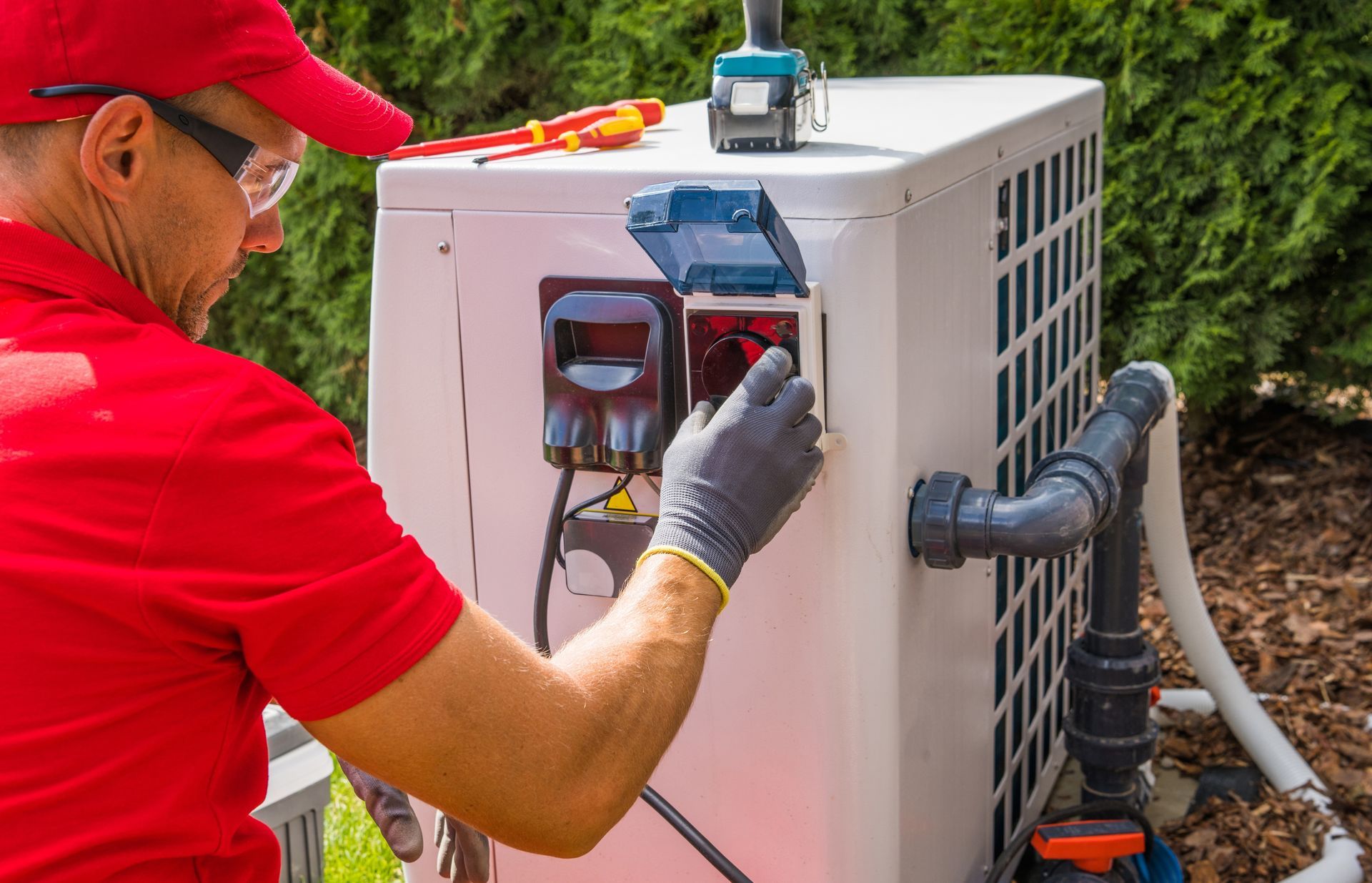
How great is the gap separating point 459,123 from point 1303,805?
3114 mm

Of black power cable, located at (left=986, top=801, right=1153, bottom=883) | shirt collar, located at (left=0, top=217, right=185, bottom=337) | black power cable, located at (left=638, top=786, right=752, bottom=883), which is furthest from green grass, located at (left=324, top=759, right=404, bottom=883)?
shirt collar, located at (left=0, top=217, right=185, bottom=337)

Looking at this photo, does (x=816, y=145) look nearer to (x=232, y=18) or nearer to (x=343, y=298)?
(x=232, y=18)

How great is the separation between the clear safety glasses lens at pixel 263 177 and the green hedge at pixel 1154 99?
2.48m

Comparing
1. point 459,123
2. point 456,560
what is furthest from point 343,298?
point 456,560

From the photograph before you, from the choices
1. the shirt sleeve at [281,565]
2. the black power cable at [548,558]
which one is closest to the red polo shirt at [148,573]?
the shirt sleeve at [281,565]

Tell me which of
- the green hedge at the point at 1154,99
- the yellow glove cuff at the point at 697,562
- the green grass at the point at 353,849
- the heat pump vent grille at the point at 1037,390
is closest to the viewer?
the yellow glove cuff at the point at 697,562

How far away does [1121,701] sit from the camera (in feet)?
6.93

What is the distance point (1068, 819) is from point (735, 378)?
3.40 ft

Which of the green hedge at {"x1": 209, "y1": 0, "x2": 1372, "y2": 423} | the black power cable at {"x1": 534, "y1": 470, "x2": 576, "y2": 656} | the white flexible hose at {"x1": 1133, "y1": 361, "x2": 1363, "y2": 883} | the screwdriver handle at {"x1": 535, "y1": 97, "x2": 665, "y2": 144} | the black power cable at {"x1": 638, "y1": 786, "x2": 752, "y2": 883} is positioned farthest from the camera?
the green hedge at {"x1": 209, "y1": 0, "x2": 1372, "y2": 423}

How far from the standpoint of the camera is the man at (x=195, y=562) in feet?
3.14

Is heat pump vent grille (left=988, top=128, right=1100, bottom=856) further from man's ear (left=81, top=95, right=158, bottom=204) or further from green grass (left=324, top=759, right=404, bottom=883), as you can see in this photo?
green grass (left=324, top=759, right=404, bottom=883)

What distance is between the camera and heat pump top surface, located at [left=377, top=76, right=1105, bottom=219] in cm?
135

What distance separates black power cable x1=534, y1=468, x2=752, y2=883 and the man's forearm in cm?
22

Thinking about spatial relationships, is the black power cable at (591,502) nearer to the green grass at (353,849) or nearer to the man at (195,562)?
the man at (195,562)
